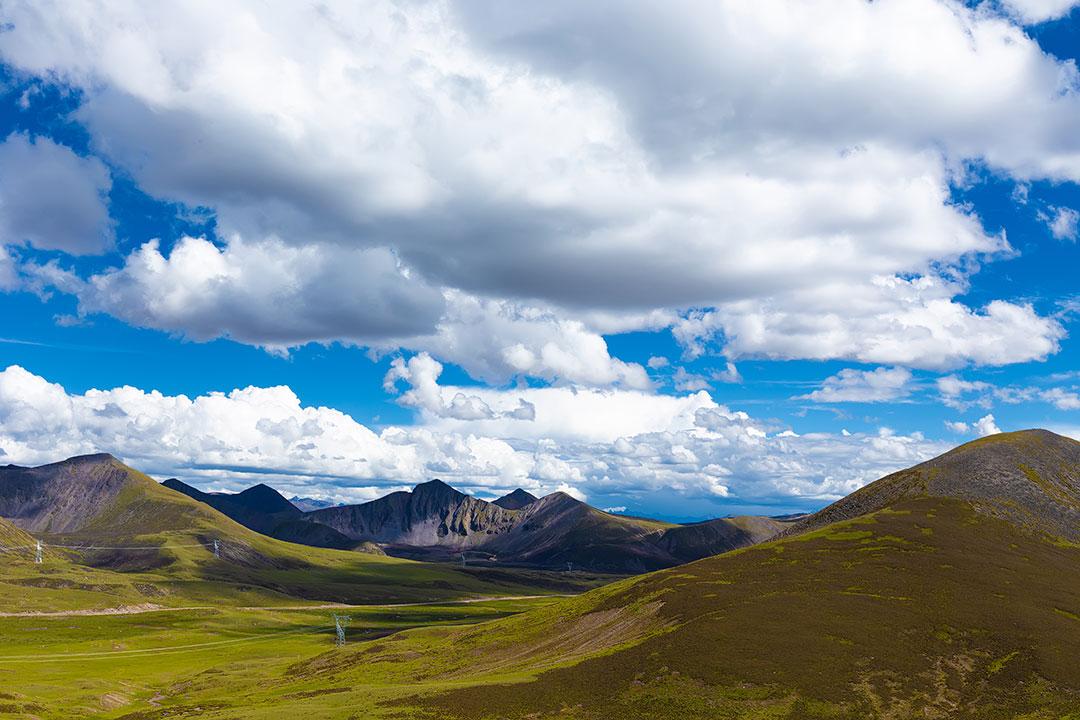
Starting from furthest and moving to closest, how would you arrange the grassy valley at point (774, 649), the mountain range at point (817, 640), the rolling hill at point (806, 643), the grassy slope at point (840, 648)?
the grassy valley at point (774, 649) < the rolling hill at point (806, 643) < the mountain range at point (817, 640) < the grassy slope at point (840, 648)

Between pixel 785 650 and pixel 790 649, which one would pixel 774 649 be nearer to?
pixel 785 650

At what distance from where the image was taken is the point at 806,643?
344 ft

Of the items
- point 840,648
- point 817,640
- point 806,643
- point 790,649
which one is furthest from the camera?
point 817,640

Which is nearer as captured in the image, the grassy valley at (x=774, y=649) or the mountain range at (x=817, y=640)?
the mountain range at (x=817, y=640)

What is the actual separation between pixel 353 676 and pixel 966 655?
107 m

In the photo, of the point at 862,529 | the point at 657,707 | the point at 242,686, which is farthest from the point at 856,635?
the point at 242,686

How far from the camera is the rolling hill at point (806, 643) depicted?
307 feet

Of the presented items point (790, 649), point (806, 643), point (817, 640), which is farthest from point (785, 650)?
point (817, 640)

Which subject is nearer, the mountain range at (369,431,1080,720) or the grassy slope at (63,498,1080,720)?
the mountain range at (369,431,1080,720)

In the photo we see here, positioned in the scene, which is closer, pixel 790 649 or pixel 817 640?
pixel 790 649

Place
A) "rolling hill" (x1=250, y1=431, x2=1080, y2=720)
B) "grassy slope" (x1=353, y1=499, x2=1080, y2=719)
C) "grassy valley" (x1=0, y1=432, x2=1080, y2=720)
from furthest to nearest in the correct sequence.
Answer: "grassy valley" (x1=0, y1=432, x2=1080, y2=720) < "rolling hill" (x1=250, y1=431, x2=1080, y2=720) < "grassy slope" (x1=353, y1=499, x2=1080, y2=719)

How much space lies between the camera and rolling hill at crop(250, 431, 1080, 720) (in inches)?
3684

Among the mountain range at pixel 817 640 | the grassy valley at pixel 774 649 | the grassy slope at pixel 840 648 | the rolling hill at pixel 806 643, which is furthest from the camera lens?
the grassy valley at pixel 774 649

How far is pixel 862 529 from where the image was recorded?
175 metres
